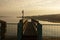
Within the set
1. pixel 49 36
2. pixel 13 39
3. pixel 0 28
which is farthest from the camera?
pixel 49 36

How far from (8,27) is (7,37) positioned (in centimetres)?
32

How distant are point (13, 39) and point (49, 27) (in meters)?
0.86

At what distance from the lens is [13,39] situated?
363 centimetres

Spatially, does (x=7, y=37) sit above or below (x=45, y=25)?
below

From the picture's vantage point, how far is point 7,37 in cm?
373

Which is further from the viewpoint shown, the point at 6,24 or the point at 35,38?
the point at 6,24

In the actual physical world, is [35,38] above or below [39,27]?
below

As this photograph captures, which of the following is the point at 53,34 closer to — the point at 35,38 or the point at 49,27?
the point at 49,27

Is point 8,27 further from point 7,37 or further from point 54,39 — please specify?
point 54,39

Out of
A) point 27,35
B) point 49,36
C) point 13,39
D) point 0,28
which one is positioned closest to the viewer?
point 27,35

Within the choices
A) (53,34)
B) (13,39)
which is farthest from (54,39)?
(13,39)

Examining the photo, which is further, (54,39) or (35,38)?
(54,39)

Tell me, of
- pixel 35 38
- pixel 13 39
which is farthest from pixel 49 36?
pixel 35 38

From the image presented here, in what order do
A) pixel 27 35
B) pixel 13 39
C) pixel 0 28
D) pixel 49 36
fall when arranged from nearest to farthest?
1. pixel 27 35
2. pixel 0 28
3. pixel 13 39
4. pixel 49 36
